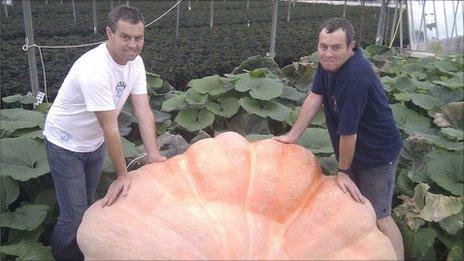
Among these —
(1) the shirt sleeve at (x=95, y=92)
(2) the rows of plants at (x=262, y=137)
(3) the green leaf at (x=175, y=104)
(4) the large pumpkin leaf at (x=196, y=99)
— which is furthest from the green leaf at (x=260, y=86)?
(1) the shirt sleeve at (x=95, y=92)

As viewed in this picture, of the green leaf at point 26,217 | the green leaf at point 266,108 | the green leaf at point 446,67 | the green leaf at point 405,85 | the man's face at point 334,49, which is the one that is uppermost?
the man's face at point 334,49

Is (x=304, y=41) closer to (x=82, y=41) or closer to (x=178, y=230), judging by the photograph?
(x=82, y=41)

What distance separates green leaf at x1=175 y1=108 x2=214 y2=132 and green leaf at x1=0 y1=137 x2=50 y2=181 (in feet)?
3.79

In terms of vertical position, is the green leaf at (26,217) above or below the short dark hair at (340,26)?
below

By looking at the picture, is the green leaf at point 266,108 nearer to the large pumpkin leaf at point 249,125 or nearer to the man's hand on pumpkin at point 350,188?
the large pumpkin leaf at point 249,125

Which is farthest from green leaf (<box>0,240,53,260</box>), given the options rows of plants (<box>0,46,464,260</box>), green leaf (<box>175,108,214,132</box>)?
green leaf (<box>175,108,214,132</box>)

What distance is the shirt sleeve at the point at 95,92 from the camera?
7.41ft

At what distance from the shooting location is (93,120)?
99.7 inches

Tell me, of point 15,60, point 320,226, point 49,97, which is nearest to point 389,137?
point 320,226

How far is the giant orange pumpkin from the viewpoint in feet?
6.04

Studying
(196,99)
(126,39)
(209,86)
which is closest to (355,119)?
(126,39)

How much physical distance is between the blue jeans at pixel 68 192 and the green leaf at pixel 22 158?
24 cm

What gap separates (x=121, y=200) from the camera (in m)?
2.10

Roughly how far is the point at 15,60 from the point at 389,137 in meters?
5.50
